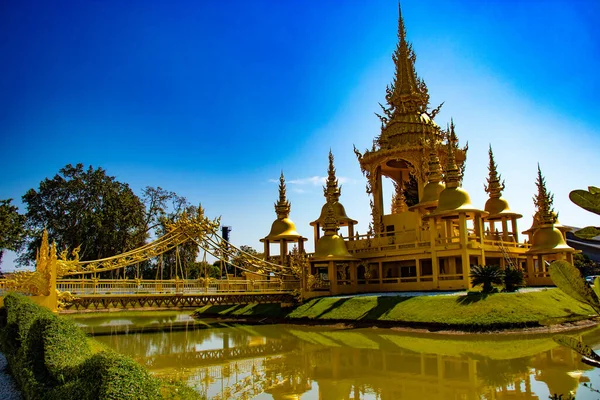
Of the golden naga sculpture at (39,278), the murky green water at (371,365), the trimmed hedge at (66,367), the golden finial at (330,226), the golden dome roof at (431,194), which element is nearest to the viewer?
the trimmed hedge at (66,367)

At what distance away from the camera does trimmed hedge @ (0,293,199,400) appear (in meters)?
5.22

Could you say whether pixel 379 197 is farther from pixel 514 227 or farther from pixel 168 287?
pixel 168 287

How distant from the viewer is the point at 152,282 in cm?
2134

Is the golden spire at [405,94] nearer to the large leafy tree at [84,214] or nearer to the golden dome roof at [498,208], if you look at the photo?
the golden dome roof at [498,208]

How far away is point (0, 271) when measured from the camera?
34.4 metres

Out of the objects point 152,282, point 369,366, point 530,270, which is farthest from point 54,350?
point 530,270

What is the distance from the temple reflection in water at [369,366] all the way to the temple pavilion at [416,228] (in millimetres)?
5930

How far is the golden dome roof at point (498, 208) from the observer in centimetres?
2880

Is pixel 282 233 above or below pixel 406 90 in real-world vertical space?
below

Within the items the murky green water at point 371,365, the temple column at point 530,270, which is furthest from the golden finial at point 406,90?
the murky green water at point 371,365

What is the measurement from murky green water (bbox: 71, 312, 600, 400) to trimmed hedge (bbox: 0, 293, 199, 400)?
3.34 meters

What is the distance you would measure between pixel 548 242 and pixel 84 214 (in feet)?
101

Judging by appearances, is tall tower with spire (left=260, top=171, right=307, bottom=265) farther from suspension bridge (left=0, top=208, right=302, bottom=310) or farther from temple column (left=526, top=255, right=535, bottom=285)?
temple column (left=526, top=255, right=535, bottom=285)

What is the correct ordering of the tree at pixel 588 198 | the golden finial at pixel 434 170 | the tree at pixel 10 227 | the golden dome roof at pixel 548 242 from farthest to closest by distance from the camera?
the tree at pixel 10 227, the golden finial at pixel 434 170, the golden dome roof at pixel 548 242, the tree at pixel 588 198
